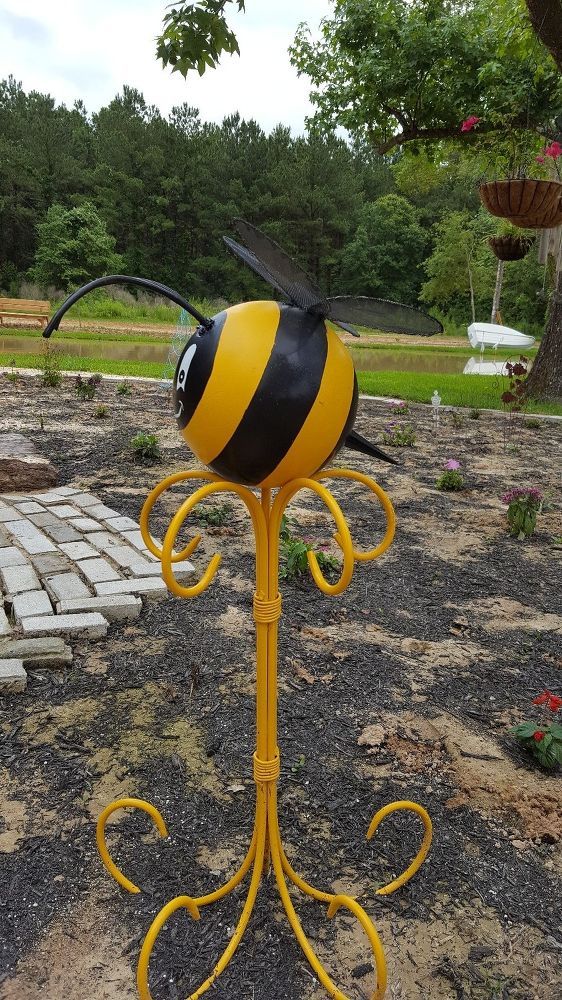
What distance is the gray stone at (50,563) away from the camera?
11.5ft

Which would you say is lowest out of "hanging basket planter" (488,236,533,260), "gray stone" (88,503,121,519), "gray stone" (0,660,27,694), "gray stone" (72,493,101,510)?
"gray stone" (0,660,27,694)

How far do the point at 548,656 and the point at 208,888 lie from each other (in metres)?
1.90

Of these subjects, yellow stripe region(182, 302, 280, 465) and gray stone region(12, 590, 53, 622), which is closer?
yellow stripe region(182, 302, 280, 465)

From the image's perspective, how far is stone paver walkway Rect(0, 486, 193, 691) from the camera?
2.87 meters

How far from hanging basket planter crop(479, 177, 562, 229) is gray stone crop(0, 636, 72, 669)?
5032 mm

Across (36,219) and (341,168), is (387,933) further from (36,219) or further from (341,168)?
(341,168)

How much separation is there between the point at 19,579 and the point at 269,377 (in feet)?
8.44

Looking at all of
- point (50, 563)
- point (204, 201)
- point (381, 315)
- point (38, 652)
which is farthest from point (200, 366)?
point (204, 201)

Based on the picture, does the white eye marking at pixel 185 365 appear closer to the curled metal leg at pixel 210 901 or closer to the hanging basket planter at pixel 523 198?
the curled metal leg at pixel 210 901

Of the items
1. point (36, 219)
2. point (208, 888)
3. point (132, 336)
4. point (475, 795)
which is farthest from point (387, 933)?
point (36, 219)

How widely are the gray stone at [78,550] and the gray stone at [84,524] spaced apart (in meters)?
0.27

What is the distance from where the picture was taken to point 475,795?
84.8 inches

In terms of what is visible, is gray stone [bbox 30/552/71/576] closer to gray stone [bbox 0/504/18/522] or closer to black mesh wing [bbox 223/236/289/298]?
gray stone [bbox 0/504/18/522]

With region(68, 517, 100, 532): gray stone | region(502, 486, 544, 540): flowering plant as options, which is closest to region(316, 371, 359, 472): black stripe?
region(68, 517, 100, 532): gray stone
